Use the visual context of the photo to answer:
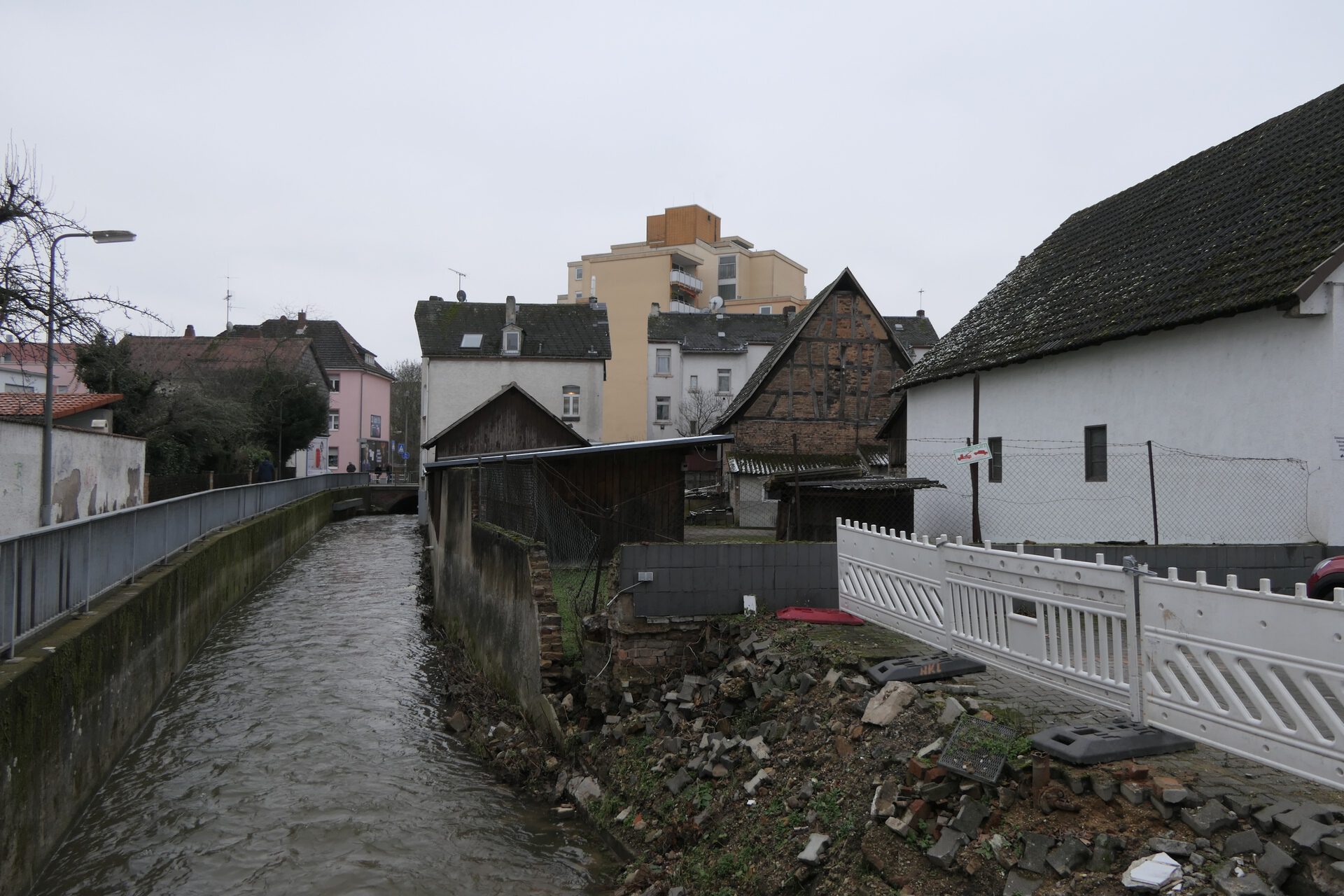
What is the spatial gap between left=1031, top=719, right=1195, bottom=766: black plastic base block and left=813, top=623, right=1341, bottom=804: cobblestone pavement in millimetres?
51

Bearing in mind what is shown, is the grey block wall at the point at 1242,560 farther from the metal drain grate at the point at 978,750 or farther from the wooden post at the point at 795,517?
the metal drain grate at the point at 978,750

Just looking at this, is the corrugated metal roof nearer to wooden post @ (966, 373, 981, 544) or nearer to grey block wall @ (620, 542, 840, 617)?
A: wooden post @ (966, 373, 981, 544)

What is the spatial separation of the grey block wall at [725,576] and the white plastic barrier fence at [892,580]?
0.44 metres

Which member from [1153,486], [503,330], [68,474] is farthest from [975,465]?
[503,330]

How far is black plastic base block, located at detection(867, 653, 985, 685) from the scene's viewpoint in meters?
6.78

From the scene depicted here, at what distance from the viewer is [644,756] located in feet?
27.3

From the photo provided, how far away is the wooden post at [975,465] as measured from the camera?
55.2 ft

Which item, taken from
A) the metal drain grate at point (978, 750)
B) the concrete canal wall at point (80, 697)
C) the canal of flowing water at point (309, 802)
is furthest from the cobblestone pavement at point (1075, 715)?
the concrete canal wall at point (80, 697)

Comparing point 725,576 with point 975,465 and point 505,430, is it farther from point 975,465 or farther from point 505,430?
point 505,430

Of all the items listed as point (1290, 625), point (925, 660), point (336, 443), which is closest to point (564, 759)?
point (925, 660)

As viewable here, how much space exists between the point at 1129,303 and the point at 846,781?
37.7 ft

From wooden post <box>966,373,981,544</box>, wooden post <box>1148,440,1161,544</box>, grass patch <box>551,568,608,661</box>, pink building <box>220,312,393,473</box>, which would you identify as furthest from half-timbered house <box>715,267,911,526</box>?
pink building <box>220,312,393,473</box>

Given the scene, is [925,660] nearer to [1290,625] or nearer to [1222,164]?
[1290,625]

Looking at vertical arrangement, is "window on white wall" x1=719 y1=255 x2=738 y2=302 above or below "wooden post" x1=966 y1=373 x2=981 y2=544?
above
